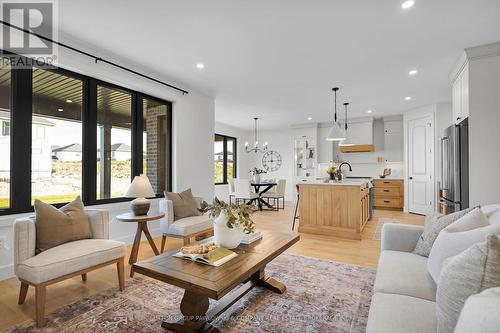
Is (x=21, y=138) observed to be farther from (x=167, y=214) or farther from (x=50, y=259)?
(x=167, y=214)

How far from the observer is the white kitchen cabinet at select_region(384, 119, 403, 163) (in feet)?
23.2

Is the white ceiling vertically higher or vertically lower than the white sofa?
higher

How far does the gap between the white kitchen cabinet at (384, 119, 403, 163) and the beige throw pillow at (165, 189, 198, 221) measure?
599cm

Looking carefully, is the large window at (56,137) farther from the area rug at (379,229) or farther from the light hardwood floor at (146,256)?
the area rug at (379,229)

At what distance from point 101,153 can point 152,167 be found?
2.88 feet

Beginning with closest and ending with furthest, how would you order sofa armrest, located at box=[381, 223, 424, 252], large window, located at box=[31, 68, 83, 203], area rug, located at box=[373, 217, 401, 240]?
sofa armrest, located at box=[381, 223, 424, 252] < large window, located at box=[31, 68, 83, 203] < area rug, located at box=[373, 217, 401, 240]

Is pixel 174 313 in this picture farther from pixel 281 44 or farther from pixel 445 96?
pixel 445 96

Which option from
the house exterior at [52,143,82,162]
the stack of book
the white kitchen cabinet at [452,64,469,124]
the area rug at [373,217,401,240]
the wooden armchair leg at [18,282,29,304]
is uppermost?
the white kitchen cabinet at [452,64,469,124]

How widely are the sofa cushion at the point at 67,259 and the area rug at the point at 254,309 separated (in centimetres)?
32

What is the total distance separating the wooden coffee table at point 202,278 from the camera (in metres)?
1.46

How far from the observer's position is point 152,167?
427cm

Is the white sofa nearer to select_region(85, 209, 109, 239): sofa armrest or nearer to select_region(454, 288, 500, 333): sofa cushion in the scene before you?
select_region(454, 288, 500, 333): sofa cushion

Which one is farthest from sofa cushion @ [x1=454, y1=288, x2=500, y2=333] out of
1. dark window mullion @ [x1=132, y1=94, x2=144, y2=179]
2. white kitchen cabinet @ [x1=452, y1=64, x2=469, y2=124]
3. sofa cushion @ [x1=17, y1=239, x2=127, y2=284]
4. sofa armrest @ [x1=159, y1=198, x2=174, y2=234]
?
dark window mullion @ [x1=132, y1=94, x2=144, y2=179]

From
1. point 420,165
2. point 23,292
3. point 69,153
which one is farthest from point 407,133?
point 23,292
